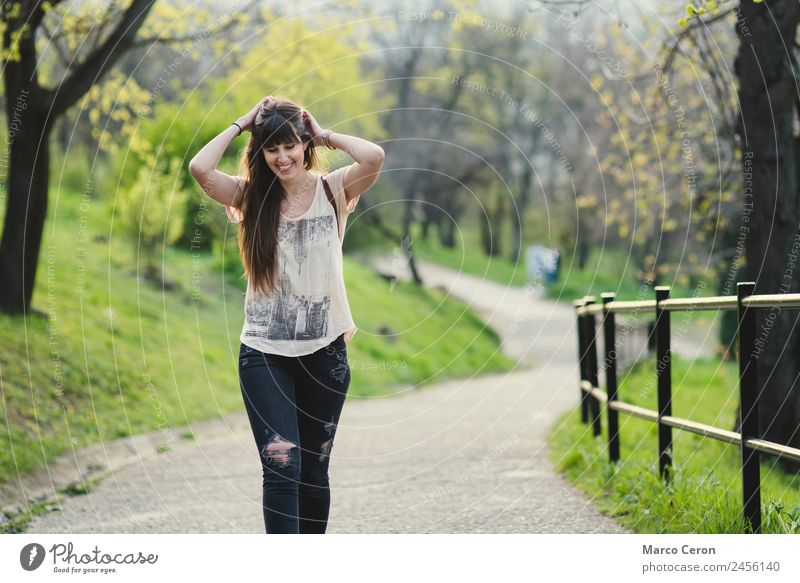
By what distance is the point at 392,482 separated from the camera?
688cm

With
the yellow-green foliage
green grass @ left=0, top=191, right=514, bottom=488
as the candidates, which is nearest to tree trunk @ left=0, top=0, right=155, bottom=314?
green grass @ left=0, top=191, right=514, bottom=488

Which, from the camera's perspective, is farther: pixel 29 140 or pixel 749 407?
pixel 29 140

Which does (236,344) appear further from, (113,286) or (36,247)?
(36,247)

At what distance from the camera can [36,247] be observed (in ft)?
30.8

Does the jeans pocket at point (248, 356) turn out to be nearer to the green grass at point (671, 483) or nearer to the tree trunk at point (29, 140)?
the green grass at point (671, 483)

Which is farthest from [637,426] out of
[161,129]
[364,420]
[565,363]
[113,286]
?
[565,363]

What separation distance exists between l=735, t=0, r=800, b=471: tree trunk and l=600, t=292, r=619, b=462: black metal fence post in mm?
1058

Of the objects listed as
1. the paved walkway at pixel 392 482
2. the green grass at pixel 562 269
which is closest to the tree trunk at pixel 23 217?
the paved walkway at pixel 392 482

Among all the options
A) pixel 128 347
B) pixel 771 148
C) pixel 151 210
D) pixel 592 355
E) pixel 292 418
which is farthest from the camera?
pixel 151 210

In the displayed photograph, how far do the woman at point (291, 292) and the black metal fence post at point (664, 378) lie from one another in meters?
2.19

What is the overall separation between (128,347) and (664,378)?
6.97 metres

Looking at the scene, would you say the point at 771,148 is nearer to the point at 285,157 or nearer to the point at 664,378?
the point at 664,378

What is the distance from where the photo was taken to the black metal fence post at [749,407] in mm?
4414
